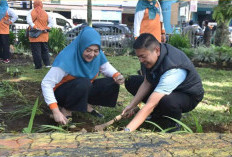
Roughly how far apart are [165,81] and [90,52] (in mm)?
760

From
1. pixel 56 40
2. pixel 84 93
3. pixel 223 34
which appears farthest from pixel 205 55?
pixel 84 93

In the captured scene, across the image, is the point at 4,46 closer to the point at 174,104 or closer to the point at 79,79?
the point at 79,79

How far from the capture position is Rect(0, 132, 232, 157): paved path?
1.15m

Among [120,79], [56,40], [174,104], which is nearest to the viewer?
[174,104]

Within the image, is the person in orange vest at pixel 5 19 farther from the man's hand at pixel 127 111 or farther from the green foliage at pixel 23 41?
the man's hand at pixel 127 111

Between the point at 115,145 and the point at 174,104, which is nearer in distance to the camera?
the point at 115,145

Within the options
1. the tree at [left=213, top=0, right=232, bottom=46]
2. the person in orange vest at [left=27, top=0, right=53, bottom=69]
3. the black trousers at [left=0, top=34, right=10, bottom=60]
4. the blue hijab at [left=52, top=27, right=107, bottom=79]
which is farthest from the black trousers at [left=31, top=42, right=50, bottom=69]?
the tree at [left=213, top=0, right=232, bottom=46]

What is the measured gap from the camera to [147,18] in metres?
4.16

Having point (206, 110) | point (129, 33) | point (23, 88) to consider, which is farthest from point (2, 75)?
point (129, 33)

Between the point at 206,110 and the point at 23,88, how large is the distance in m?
2.41

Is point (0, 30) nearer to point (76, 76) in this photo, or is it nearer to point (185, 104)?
point (76, 76)

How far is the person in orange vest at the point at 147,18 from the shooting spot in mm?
4082

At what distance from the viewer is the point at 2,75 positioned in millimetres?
5027

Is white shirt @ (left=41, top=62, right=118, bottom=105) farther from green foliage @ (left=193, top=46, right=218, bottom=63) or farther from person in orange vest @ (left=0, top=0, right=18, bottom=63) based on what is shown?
green foliage @ (left=193, top=46, right=218, bottom=63)
